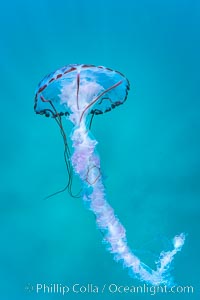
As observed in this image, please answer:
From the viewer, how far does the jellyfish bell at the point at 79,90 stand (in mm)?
3592

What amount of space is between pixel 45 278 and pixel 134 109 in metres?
3.65

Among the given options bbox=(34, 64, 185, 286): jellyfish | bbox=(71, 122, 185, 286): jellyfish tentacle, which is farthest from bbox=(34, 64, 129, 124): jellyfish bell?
bbox=(71, 122, 185, 286): jellyfish tentacle

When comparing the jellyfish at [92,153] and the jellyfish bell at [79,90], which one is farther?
the jellyfish at [92,153]

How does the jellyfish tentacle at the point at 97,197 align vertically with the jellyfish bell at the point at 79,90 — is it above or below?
below

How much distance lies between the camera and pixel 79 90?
3873 millimetres

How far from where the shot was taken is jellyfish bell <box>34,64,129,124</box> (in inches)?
141

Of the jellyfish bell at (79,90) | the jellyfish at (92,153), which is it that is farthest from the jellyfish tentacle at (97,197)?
the jellyfish bell at (79,90)

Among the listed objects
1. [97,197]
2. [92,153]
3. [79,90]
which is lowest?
[97,197]

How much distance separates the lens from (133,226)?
538cm

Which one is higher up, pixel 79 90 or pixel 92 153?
pixel 79 90

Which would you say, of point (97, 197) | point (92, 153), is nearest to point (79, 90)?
point (92, 153)

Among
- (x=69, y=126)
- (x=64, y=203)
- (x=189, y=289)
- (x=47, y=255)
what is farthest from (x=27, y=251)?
(x=189, y=289)

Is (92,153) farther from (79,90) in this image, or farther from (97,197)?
(79,90)

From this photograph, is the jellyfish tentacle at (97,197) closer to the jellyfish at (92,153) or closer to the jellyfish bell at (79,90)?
the jellyfish at (92,153)
